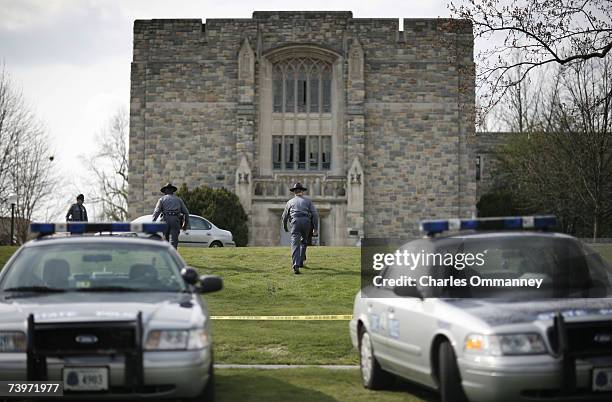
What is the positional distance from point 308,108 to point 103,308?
111ft

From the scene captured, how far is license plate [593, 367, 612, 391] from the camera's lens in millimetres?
7109

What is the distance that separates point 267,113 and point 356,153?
4.23 metres

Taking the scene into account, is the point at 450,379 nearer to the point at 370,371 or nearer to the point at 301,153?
the point at 370,371

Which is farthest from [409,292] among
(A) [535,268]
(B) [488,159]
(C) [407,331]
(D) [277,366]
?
(B) [488,159]

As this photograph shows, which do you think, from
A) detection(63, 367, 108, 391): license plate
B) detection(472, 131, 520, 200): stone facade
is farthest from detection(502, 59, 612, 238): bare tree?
detection(63, 367, 108, 391): license plate

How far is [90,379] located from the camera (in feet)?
23.5

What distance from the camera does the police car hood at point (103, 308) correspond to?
738 centimetres

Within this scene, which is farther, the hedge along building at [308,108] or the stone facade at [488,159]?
the stone facade at [488,159]

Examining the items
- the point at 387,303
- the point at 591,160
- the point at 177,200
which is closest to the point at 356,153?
the point at 591,160

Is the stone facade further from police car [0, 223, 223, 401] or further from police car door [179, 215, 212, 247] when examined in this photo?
police car [0, 223, 223, 401]

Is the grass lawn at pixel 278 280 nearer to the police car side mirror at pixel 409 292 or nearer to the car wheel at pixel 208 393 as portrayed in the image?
the police car side mirror at pixel 409 292

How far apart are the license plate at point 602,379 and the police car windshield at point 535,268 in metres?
1.33

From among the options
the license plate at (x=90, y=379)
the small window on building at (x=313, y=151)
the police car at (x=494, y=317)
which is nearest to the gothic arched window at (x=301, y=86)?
the small window on building at (x=313, y=151)

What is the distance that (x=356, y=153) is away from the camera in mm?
40062
